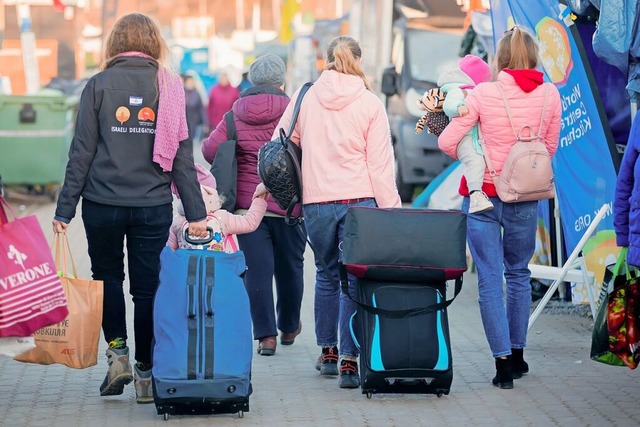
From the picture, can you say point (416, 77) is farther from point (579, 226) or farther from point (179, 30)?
point (179, 30)

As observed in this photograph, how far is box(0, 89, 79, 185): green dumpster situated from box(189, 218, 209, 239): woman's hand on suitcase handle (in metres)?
10.2

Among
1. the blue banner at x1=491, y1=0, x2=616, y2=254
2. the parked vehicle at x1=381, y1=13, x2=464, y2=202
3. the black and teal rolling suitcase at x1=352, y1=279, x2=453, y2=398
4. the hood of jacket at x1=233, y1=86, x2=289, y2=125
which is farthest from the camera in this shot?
the parked vehicle at x1=381, y1=13, x2=464, y2=202

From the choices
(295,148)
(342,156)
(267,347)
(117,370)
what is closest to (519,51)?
(342,156)

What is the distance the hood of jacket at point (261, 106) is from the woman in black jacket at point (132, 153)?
1.38 meters

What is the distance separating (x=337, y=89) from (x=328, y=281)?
101 cm

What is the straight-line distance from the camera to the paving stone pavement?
5957 millimetres

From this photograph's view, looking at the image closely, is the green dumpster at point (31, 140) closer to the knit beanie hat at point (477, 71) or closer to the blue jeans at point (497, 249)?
the knit beanie hat at point (477, 71)

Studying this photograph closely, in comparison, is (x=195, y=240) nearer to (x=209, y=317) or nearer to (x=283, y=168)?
(x=209, y=317)

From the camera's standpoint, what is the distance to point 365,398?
6.41 metres

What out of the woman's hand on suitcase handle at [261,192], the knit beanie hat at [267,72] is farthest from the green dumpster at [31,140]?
the woman's hand on suitcase handle at [261,192]

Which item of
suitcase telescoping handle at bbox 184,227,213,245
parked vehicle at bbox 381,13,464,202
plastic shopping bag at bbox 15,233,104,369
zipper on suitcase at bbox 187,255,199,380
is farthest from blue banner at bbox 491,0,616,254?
parked vehicle at bbox 381,13,464,202

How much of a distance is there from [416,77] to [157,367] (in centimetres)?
1222

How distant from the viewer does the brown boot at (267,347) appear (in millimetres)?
7613

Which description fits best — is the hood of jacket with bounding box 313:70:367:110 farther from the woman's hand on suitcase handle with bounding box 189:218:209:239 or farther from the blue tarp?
the blue tarp
